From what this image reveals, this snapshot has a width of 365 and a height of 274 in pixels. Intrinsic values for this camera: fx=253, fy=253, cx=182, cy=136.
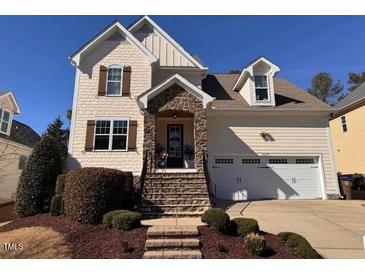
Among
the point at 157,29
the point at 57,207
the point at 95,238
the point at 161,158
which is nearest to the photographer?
the point at 95,238

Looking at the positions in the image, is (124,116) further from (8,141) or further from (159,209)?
(8,141)

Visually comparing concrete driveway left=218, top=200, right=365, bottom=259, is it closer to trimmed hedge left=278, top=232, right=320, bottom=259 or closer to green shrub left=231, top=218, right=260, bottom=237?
trimmed hedge left=278, top=232, right=320, bottom=259

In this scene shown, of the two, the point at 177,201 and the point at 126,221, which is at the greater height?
the point at 177,201

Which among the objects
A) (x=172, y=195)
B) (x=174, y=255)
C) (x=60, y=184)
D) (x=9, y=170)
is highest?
(x=9, y=170)

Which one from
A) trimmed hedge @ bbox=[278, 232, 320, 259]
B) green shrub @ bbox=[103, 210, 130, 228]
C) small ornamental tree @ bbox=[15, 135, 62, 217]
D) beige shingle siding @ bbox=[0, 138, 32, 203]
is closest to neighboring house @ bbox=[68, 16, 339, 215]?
small ornamental tree @ bbox=[15, 135, 62, 217]

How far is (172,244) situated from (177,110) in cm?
664

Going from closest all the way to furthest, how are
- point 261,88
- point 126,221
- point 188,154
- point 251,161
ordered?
point 126,221 < point 188,154 < point 251,161 < point 261,88

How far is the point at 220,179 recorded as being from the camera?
43.7 ft

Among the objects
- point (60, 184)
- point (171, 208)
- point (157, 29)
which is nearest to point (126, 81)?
point (157, 29)

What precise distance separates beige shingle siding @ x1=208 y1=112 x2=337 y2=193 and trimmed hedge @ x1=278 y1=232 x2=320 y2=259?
758 centimetres

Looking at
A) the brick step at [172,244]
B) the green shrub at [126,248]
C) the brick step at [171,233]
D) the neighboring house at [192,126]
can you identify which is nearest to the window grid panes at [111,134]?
the neighboring house at [192,126]

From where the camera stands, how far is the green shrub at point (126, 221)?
23.3ft

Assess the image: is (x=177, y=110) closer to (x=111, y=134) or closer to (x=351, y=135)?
(x=111, y=134)

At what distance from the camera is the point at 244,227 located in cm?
670
